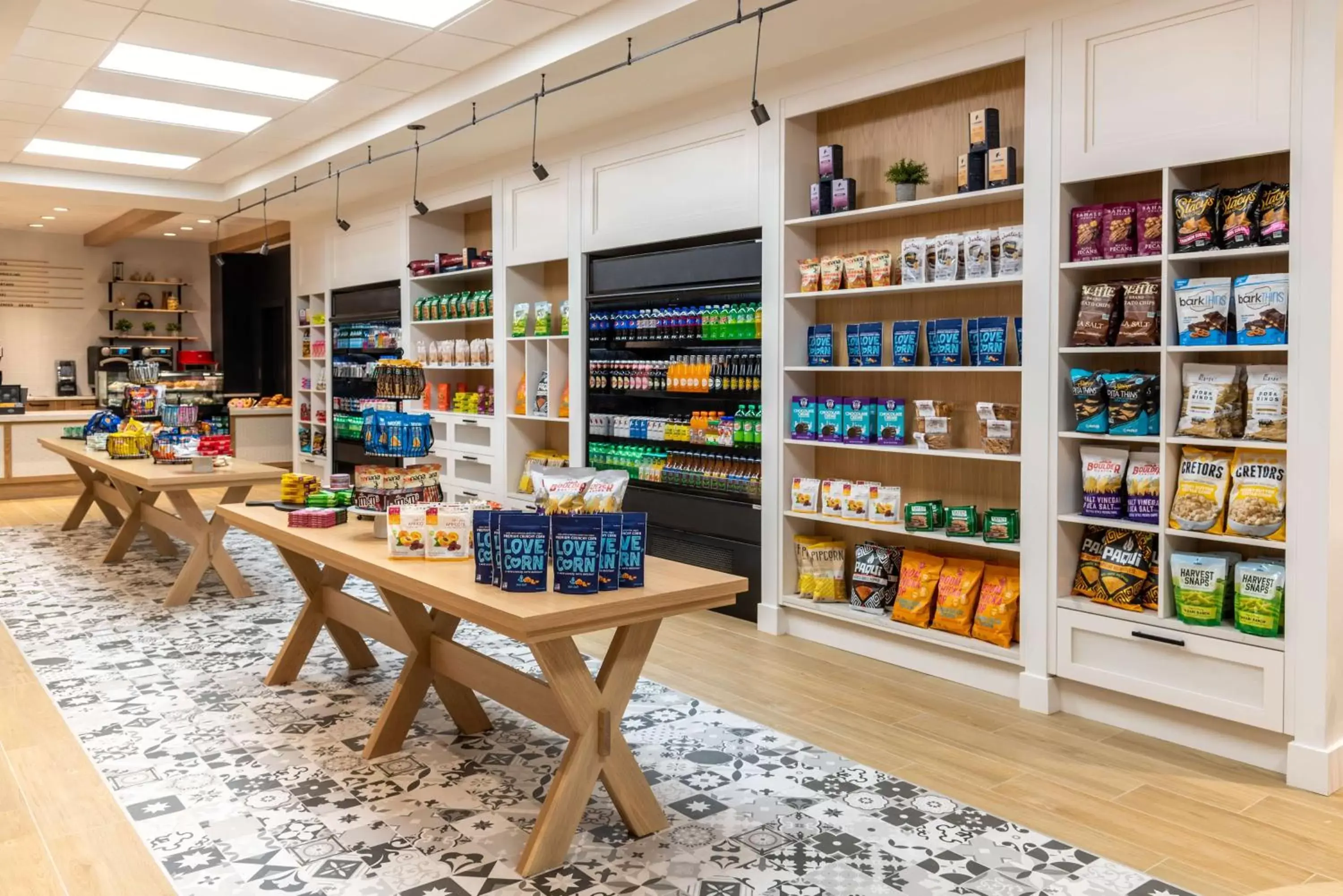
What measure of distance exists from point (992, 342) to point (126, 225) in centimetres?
1073

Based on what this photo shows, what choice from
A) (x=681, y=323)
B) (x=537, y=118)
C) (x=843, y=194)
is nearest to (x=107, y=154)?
(x=537, y=118)

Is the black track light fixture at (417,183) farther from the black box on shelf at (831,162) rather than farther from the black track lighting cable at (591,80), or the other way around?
the black box on shelf at (831,162)

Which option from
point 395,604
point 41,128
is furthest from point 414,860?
point 41,128

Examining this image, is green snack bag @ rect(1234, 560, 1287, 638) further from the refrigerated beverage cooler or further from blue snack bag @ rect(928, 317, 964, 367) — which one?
the refrigerated beverage cooler

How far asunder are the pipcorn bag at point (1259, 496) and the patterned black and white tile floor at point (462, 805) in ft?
4.49

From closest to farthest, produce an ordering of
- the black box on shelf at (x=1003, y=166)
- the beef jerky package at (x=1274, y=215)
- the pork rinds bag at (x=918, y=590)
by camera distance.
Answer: the beef jerky package at (x=1274, y=215)
the black box on shelf at (x=1003, y=166)
the pork rinds bag at (x=918, y=590)

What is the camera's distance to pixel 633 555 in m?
2.90

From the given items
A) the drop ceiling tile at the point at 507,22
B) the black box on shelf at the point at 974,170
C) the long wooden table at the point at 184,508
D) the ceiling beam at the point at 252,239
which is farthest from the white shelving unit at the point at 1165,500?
the ceiling beam at the point at 252,239

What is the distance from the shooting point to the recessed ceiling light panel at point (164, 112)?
6.65 m

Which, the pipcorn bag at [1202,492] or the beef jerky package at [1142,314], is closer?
the pipcorn bag at [1202,492]

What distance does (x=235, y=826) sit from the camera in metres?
3.07

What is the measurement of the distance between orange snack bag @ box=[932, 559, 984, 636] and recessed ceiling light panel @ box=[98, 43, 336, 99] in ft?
14.8

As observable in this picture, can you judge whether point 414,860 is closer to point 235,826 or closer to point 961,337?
point 235,826

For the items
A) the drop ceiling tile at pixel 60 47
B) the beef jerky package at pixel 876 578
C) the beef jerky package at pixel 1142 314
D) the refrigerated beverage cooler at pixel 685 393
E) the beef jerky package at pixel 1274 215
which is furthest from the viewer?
the refrigerated beverage cooler at pixel 685 393
